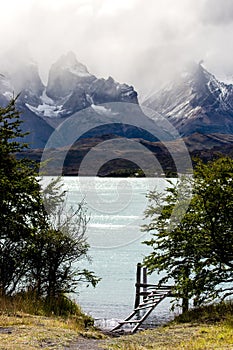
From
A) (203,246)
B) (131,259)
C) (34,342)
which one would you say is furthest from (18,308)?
(131,259)

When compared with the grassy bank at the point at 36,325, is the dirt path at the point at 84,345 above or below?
below

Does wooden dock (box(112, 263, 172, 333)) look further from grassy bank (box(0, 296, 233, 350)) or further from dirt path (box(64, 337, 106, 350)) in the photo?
dirt path (box(64, 337, 106, 350))

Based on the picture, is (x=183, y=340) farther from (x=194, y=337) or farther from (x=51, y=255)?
(x=51, y=255)

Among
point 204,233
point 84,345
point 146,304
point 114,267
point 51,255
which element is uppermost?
point 114,267

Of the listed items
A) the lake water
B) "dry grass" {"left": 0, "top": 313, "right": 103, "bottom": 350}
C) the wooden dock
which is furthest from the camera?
the lake water

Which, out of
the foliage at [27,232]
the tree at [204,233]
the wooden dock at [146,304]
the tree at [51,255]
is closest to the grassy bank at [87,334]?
the tree at [204,233]

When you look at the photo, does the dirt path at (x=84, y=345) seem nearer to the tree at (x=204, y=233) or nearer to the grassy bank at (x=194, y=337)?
the grassy bank at (x=194, y=337)

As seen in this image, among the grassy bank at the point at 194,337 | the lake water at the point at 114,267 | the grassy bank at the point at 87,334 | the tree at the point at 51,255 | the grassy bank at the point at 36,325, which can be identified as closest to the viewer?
the grassy bank at the point at 36,325

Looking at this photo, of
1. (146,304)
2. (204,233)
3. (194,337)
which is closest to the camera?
(194,337)

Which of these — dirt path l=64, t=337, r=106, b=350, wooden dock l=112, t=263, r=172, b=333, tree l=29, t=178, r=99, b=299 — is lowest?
dirt path l=64, t=337, r=106, b=350

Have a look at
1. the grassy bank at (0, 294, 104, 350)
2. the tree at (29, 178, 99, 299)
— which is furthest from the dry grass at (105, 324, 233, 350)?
the tree at (29, 178, 99, 299)

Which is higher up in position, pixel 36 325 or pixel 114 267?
pixel 114 267

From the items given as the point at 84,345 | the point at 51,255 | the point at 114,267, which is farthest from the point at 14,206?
the point at 114,267

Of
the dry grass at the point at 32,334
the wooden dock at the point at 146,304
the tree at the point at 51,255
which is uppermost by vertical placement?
the tree at the point at 51,255
